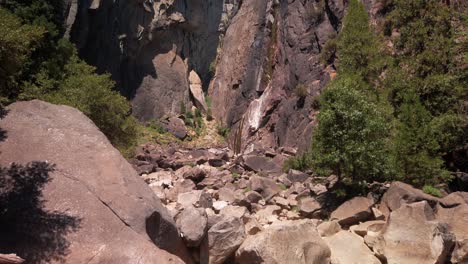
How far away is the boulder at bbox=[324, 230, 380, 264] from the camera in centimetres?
922

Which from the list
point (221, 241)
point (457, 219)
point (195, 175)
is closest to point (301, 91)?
point (195, 175)

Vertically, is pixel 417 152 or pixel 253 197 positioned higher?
pixel 417 152

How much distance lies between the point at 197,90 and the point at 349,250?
170ft

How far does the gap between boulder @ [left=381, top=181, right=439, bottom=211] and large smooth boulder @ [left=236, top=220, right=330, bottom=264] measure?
13.8ft

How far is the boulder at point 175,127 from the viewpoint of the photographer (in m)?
50.3

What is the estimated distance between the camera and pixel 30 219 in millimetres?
6430

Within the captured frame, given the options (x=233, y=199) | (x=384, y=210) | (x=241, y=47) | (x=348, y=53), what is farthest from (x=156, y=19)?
(x=384, y=210)

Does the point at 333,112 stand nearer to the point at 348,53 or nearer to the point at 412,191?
the point at 412,191

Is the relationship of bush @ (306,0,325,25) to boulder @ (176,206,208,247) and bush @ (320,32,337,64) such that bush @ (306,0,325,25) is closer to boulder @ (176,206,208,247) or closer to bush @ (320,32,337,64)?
bush @ (320,32,337,64)

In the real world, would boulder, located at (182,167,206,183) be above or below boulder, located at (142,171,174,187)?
above

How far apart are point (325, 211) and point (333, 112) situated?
343cm

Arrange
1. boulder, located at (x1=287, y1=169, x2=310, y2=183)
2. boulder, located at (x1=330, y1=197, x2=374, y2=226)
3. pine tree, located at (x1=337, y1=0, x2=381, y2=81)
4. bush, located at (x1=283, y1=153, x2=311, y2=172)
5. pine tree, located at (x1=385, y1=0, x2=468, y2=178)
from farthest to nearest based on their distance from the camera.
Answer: bush, located at (x1=283, y1=153, x2=311, y2=172) < pine tree, located at (x1=337, y1=0, x2=381, y2=81) < boulder, located at (x1=287, y1=169, x2=310, y2=183) < pine tree, located at (x1=385, y1=0, x2=468, y2=178) < boulder, located at (x1=330, y1=197, x2=374, y2=226)

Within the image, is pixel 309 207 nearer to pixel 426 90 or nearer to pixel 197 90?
pixel 426 90

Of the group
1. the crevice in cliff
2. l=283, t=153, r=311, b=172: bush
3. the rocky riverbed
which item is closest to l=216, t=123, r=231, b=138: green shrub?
the crevice in cliff
